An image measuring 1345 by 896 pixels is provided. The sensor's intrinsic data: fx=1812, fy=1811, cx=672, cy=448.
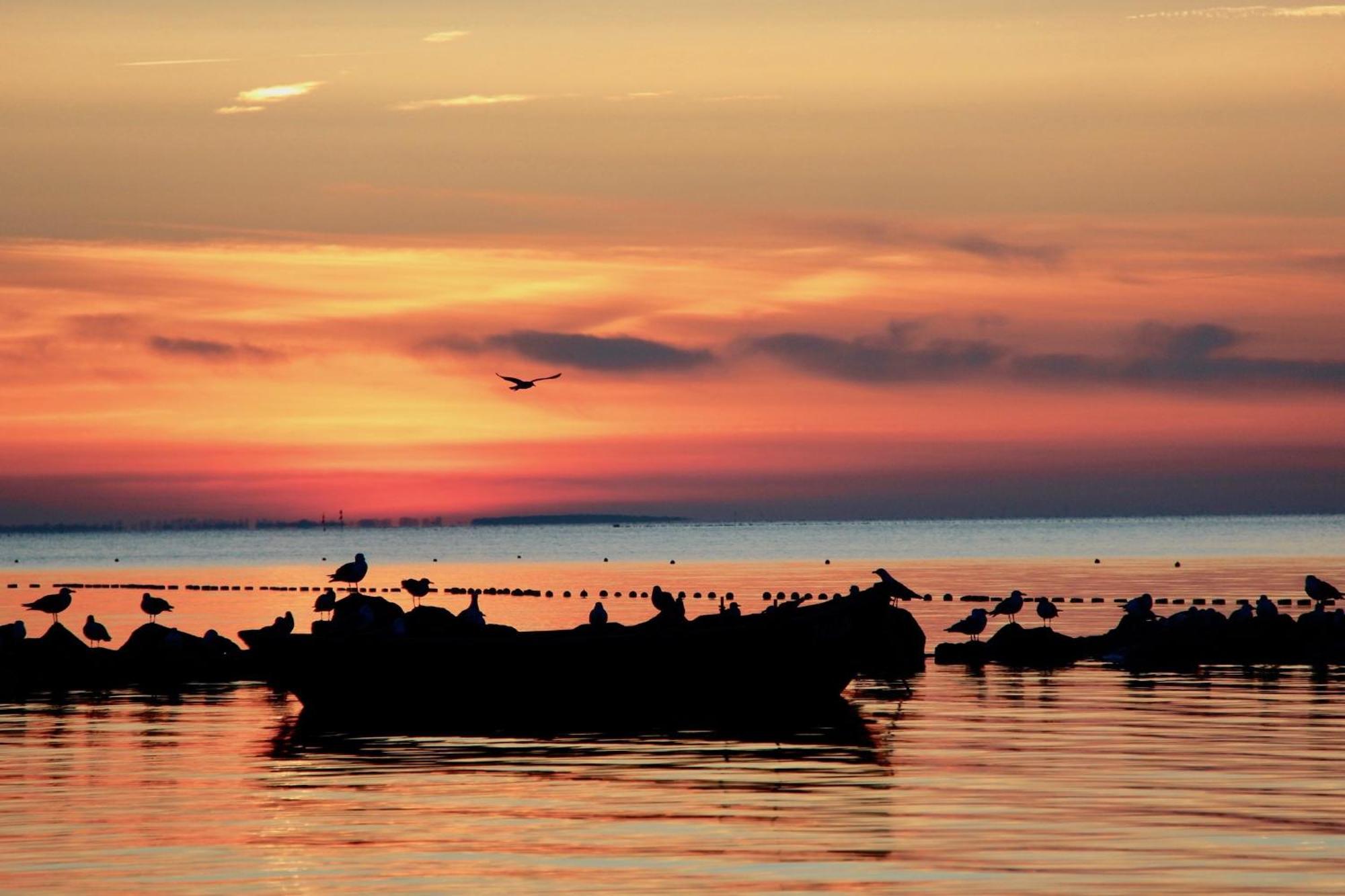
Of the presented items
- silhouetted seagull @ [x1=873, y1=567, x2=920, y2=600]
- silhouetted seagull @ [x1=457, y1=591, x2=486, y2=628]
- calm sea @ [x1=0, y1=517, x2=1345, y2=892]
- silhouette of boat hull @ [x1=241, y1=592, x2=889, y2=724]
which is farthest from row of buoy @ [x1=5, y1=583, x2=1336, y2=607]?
calm sea @ [x1=0, y1=517, x2=1345, y2=892]

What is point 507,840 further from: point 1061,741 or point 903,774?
point 1061,741

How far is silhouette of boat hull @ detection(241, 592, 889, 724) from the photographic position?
124ft

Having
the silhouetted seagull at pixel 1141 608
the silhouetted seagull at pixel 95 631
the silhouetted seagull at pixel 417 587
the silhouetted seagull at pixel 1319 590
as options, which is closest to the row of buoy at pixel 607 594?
the silhouetted seagull at pixel 1319 590

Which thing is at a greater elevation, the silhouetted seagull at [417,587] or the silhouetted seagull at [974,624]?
the silhouetted seagull at [417,587]

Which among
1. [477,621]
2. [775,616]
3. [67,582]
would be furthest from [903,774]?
[67,582]

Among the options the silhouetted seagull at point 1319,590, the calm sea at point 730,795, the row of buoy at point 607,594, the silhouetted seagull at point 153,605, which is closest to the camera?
the calm sea at point 730,795

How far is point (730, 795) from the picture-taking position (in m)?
25.1

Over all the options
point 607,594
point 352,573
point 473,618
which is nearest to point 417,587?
point 352,573

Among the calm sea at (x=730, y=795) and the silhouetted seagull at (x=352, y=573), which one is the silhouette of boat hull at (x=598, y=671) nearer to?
the calm sea at (x=730, y=795)

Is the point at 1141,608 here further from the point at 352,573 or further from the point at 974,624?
the point at 352,573

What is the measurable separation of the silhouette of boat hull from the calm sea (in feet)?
1.51

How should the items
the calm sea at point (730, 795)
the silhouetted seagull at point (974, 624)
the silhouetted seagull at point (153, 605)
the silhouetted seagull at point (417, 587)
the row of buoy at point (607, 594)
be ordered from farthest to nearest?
the row of buoy at point (607, 594) → the silhouetted seagull at point (417, 587) → the silhouetted seagull at point (153, 605) → the silhouetted seagull at point (974, 624) → the calm sea at point (730, 795)

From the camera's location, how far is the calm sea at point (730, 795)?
63.8ft

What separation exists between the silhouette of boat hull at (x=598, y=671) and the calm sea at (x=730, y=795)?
1.51 feet
